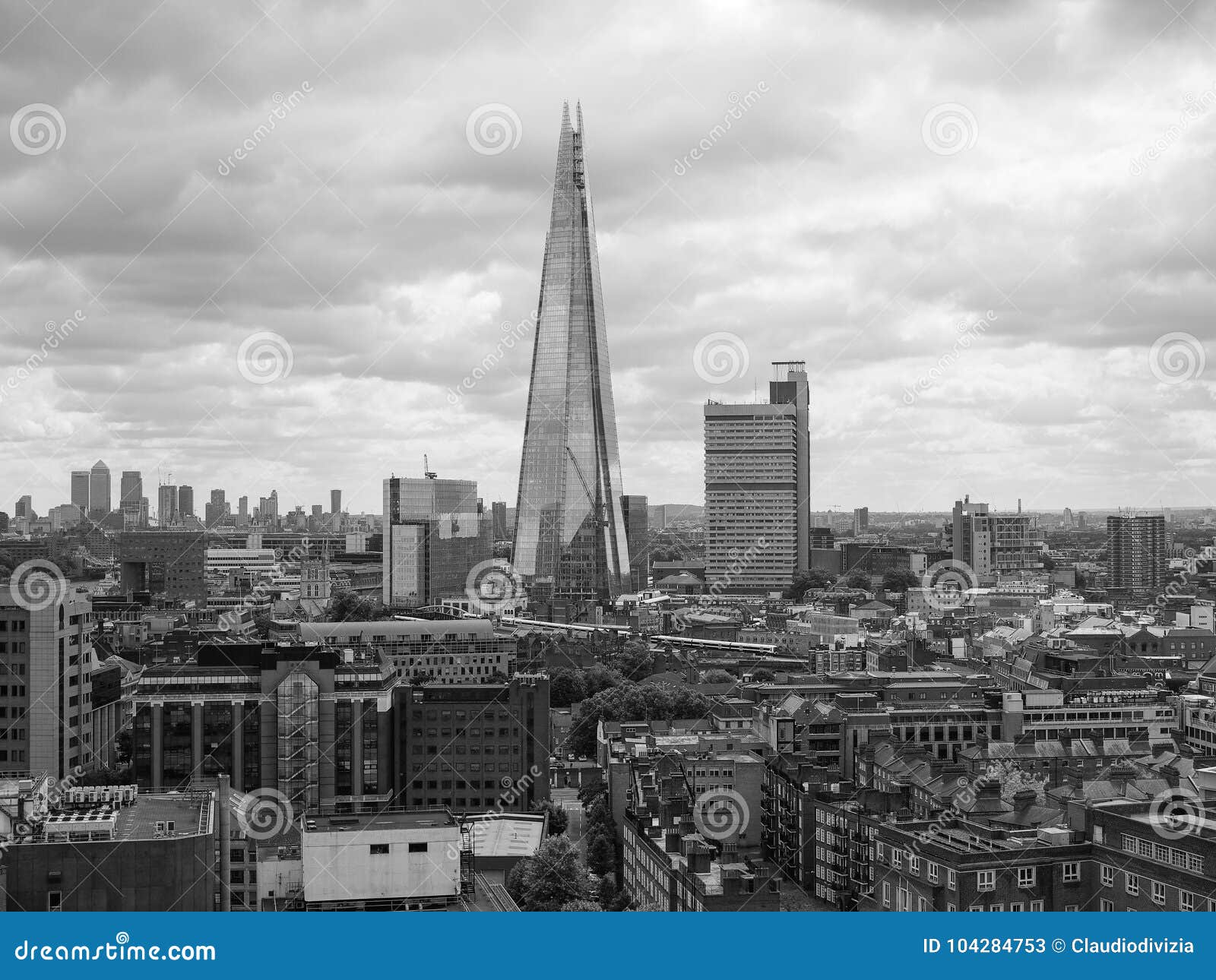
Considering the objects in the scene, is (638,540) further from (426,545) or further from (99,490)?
(99,490)

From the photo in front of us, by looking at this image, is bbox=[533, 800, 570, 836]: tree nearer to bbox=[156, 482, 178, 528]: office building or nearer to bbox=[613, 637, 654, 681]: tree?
bbox=[613, 637, 654, 681]: tree

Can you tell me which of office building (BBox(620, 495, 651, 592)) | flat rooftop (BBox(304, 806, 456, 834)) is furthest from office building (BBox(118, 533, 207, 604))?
flat rooftop (BBox(304, 806, 456, 834))

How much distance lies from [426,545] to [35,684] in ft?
120

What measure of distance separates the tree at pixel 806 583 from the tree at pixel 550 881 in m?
42.9

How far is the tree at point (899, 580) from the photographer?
56.7 meters

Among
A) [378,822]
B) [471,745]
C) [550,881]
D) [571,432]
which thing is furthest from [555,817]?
[571,432]

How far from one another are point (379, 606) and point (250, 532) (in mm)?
29866

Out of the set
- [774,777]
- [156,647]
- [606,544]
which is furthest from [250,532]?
[774,777]

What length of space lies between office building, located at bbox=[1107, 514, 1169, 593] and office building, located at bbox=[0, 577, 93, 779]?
44.1m

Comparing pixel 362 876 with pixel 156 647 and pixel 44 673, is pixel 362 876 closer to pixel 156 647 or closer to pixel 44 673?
pixel 44 673

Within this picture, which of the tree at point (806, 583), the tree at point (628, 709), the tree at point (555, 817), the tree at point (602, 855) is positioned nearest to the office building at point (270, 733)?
the tree at point (555, 817)

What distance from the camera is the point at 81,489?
7144cm

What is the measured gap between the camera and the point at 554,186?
175ft

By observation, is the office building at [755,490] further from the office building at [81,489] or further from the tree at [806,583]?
the office building at [81,489]
